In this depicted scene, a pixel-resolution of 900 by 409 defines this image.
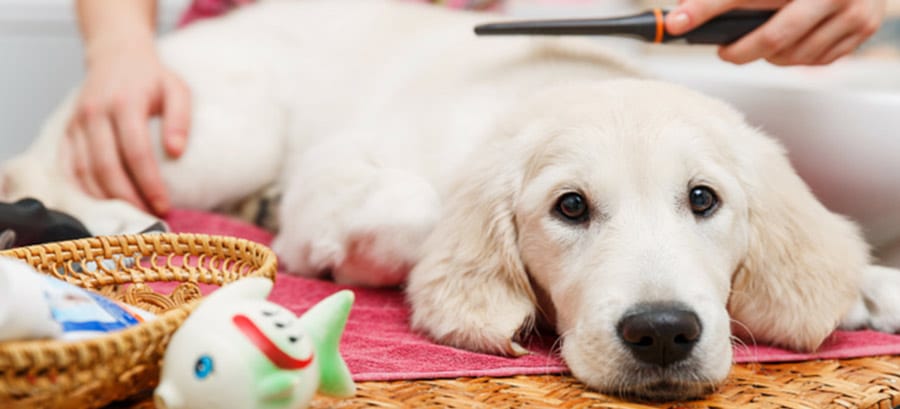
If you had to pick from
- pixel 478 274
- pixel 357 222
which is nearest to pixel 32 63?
pixel 357 222

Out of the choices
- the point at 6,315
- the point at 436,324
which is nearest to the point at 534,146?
the point at 436,324

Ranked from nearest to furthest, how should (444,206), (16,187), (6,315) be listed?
(6,315)
(444,206)
(16,187)

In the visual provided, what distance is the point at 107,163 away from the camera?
211 cm

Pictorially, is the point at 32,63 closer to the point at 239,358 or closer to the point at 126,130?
the point at 126,130

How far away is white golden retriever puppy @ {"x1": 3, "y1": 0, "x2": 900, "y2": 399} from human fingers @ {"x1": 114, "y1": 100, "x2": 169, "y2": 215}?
0.09 m

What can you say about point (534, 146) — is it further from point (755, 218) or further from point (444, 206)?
point (755, 218)

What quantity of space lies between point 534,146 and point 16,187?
4.33 feet

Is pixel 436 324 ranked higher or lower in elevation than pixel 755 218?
lower

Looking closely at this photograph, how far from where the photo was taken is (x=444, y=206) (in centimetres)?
159

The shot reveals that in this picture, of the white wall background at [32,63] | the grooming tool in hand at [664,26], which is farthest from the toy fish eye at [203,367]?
the white wall background at [32,63]

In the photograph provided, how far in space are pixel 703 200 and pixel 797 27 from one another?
0.55 m

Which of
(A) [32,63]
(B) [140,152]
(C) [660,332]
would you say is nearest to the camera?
(C) [660,332]

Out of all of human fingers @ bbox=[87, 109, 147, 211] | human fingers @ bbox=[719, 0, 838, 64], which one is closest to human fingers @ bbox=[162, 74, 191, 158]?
human fingers @ bbox=[87, 109, 147, 211]

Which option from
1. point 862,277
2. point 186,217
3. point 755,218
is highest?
point 755,218
